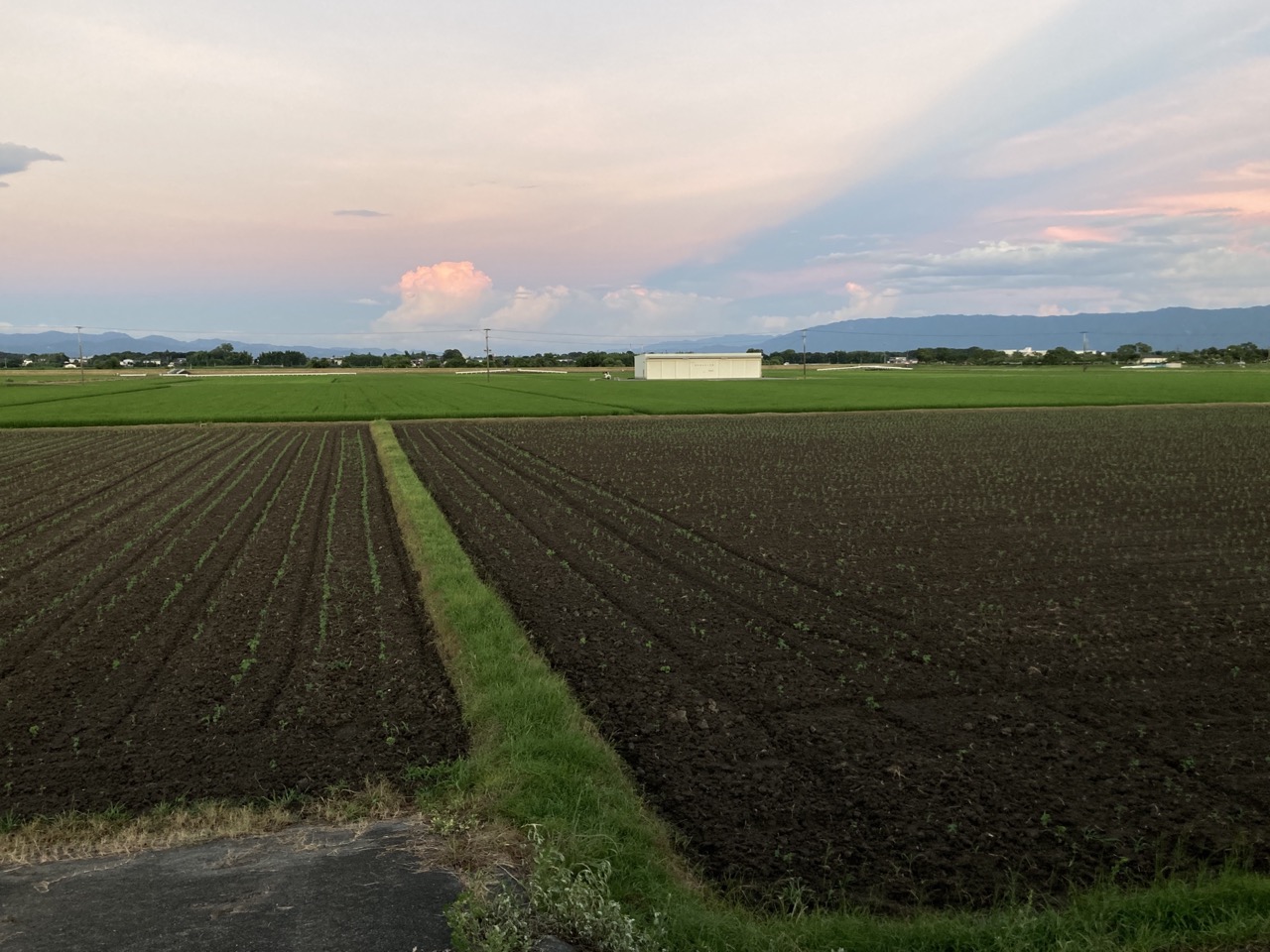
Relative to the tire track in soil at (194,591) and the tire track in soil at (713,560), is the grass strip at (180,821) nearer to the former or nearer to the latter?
the tire track in soil at (194,591)

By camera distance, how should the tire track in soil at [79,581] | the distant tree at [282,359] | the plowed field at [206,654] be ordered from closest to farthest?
1. the plowed field at [206,654]
2. the tire track in soil at [79,581]
3. the distant tree at [282,359]

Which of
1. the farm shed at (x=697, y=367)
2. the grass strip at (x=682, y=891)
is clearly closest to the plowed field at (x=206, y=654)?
the grass strip at (x=682, y=891)

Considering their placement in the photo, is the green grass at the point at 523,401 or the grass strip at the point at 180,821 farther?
the green grass at the point at 523,401

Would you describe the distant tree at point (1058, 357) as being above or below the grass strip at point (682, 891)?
above

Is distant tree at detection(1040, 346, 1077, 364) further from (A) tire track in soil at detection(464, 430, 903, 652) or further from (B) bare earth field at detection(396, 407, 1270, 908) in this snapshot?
(A) tire track in soil at detection(464, 430, 903, 652)

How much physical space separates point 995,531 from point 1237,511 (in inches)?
249

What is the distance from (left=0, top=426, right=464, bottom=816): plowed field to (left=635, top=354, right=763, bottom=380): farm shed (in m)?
88.2

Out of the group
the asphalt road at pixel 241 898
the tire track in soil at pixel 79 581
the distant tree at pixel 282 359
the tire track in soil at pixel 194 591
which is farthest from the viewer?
the distant tree at pixel 282 359

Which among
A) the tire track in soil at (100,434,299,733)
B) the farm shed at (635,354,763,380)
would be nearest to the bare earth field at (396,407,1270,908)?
the tire track in soil at (100,434,299,733)

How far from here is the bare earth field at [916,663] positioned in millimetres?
6303

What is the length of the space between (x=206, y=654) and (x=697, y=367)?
330 feet

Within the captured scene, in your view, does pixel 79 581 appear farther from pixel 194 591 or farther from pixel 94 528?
pixel 94 528

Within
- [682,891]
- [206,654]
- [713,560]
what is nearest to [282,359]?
[713,560]

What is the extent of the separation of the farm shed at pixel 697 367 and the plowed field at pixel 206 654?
88.2 m
